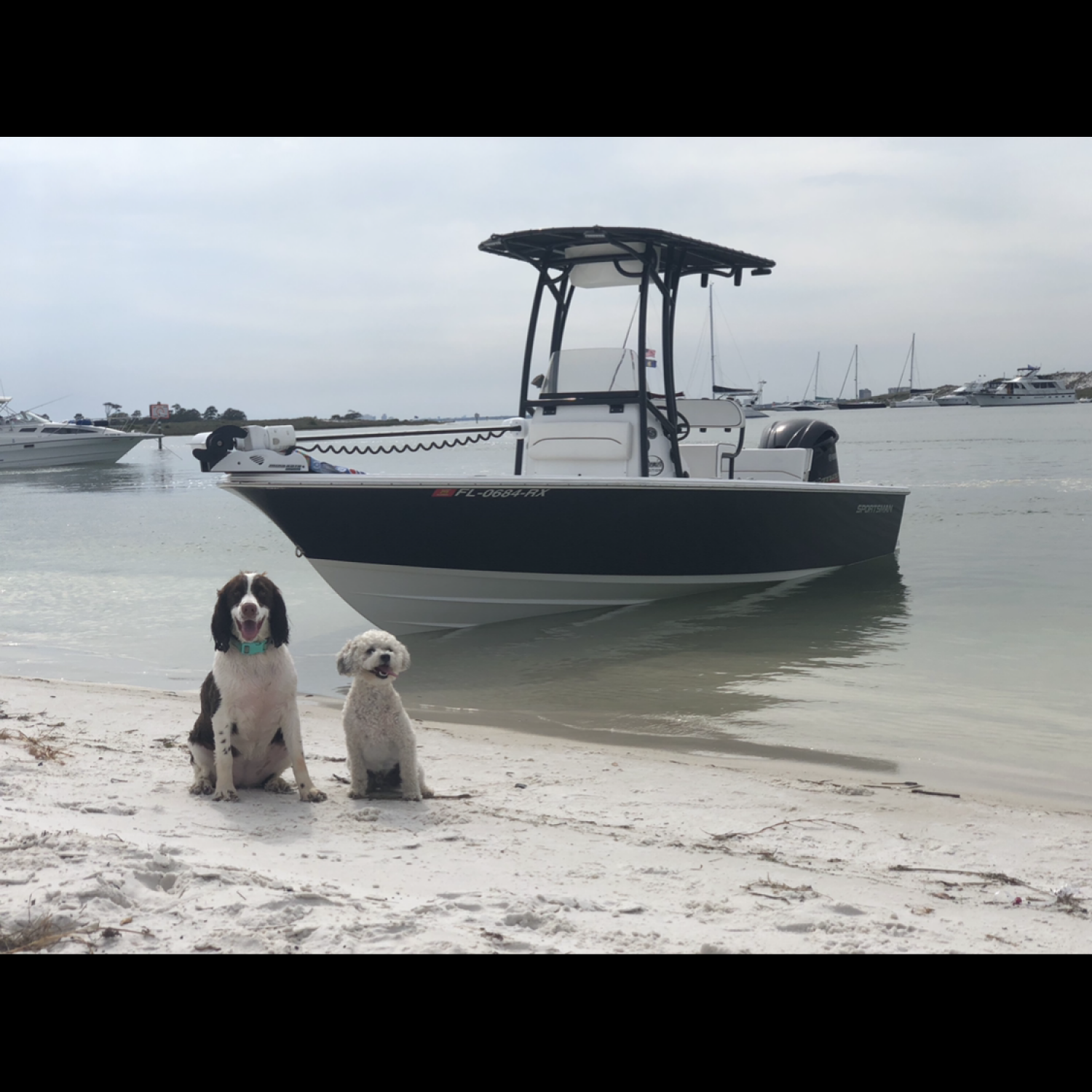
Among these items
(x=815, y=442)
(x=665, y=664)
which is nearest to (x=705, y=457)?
(x=815, y=442)

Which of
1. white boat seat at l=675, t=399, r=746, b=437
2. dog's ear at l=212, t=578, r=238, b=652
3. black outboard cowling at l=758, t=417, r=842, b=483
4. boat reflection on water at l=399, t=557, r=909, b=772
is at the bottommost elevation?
boat reflection on water at l=399, t=557, r=909, b=772

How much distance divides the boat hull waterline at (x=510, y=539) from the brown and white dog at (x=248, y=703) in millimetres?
4755

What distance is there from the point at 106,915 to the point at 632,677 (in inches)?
225

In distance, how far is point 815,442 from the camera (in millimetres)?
13039

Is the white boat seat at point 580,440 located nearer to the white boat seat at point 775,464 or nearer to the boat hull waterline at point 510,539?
the boat hull waterline at point 510,539

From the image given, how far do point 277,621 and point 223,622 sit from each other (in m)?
0.23

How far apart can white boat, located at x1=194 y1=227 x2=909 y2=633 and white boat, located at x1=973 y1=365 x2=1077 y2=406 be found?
338 ft

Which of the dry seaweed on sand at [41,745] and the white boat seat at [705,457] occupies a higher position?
the white boat seat at [705,457]

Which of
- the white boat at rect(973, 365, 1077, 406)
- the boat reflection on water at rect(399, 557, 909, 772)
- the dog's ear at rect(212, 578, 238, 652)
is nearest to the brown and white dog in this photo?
the dog's ear at rect(212, 578, 238, 652)

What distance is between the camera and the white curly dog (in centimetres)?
467

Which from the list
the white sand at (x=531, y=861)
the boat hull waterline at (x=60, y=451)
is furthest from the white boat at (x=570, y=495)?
the boat hull waterline at (x=60, y=451)

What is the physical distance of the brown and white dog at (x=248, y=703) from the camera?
177 inches

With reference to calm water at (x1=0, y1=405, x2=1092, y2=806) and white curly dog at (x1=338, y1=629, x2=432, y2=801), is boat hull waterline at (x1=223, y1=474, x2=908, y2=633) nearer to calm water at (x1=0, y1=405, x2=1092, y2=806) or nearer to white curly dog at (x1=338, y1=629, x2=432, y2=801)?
calm water at (x1=0, y1=405, x2=1092, y2=806)

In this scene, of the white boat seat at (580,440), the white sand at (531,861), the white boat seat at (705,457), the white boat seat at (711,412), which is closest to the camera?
the white sand at (531,861)
